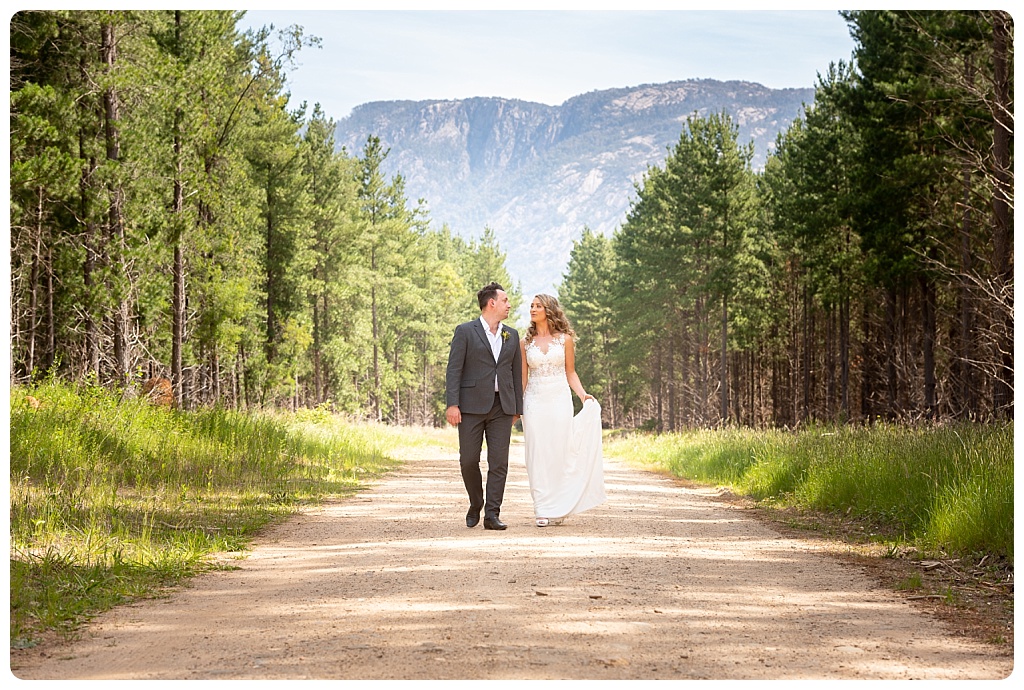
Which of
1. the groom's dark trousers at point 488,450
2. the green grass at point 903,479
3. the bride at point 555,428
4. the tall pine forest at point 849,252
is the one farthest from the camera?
the tall pine forest at point 849,252

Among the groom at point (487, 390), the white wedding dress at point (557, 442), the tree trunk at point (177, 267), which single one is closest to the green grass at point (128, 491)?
the groom at point (487, 390)

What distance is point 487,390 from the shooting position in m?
10.2

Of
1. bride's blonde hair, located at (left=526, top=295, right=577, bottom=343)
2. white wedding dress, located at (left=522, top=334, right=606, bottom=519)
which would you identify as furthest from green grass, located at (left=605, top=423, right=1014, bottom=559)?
bride's blonde hair, located at (left=526, top=295, right=577, bottom=343)

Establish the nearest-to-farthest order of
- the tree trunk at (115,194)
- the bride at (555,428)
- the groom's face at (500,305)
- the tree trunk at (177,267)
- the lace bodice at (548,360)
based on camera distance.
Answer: the groom's face at (500,305) → the bride at (555,428) → the lace bodice at (548,360) → the tree trunk at (115,194) → the tree trunk at (177,267)

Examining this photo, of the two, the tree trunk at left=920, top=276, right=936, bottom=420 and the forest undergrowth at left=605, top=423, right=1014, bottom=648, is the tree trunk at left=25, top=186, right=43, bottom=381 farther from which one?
the tree trunk at left=920, top=276, right=936, bottom=420

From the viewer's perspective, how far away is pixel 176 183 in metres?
23.2

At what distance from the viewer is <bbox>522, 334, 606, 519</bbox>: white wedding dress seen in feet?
35.8

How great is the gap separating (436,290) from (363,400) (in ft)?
60.4

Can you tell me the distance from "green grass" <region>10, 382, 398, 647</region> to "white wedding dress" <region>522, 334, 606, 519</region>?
306cm

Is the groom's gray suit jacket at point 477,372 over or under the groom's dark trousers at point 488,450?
over

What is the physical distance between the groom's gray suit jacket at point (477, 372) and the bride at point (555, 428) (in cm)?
63

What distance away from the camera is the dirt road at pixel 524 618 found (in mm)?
4969

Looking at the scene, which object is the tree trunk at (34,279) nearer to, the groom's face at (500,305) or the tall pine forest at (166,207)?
the tall pine forest at (166,207)

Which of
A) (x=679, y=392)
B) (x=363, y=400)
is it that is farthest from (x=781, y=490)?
(x=679, y=392)
